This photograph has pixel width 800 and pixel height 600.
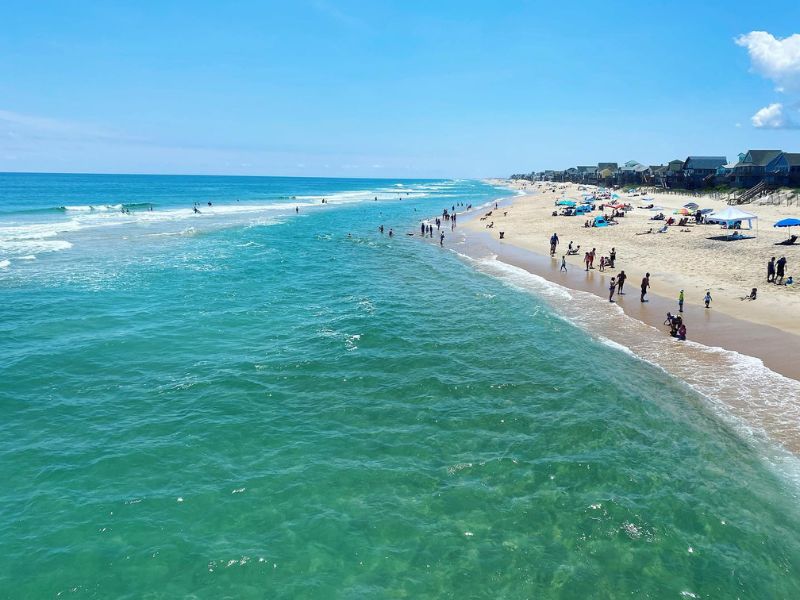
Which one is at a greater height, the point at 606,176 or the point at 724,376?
the point at 606,176

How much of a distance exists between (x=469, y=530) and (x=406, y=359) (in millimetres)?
9351

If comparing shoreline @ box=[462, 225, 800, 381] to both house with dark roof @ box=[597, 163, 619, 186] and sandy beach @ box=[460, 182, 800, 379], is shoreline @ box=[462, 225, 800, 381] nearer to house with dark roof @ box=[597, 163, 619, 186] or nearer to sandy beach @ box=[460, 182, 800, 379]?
sandy beach @ box=[460, 182, 800, 379]

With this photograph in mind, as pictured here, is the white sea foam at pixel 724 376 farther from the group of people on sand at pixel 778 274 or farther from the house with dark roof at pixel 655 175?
the house with dark roof at pixel 655 175

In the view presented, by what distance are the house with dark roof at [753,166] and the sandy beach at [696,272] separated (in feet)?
71.4

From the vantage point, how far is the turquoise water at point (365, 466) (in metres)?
9.27

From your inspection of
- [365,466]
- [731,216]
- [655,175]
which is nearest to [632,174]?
[655,175]

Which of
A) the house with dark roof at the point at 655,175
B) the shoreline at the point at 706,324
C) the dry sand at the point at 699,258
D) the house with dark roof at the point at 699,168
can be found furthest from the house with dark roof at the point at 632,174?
the shoreline at the point at 706,324

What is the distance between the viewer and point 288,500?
11.2 meters

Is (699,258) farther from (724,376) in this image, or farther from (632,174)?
(632,174)

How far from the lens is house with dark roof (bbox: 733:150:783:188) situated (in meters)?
75.1

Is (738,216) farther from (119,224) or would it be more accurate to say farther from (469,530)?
(119,224)

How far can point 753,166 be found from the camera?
3027 inches

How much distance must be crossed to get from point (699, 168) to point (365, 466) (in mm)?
110366

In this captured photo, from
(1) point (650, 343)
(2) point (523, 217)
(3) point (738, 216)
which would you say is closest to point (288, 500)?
(1) point (650, 343)
